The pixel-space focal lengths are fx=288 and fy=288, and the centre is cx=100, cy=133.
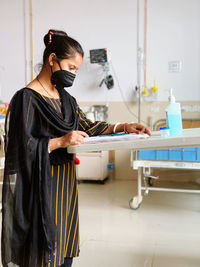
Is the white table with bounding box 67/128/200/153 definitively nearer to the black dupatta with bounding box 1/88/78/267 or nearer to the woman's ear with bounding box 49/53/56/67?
the black dupatta with bounding box 1/88/78/267

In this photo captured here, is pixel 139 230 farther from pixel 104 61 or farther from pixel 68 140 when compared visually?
pixel 104 61

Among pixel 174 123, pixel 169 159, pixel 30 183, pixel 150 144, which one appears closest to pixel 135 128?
pixel 174 123

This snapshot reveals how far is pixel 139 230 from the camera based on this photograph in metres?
2.23

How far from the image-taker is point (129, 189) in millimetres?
3490

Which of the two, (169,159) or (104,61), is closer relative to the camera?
(169,159)

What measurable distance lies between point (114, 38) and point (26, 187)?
327 centimetres

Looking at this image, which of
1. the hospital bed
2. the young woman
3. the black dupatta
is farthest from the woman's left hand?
the hospital bed

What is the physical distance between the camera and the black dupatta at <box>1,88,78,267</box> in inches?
39.9

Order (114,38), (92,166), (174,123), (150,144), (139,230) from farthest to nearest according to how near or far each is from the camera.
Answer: (114,38) < (92,166) < (139,230) < (174,123) < (150,144)

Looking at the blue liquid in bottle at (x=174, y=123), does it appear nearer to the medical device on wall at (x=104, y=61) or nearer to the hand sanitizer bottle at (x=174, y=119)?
the hand sanitizer bottle at (x=174, y=119)

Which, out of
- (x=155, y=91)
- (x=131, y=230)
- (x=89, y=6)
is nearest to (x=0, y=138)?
(x=131, y=230)

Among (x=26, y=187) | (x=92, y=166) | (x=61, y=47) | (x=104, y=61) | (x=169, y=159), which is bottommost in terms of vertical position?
(x=92, y=166)

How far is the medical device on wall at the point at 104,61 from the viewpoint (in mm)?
3734

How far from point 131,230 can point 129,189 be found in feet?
4.13
